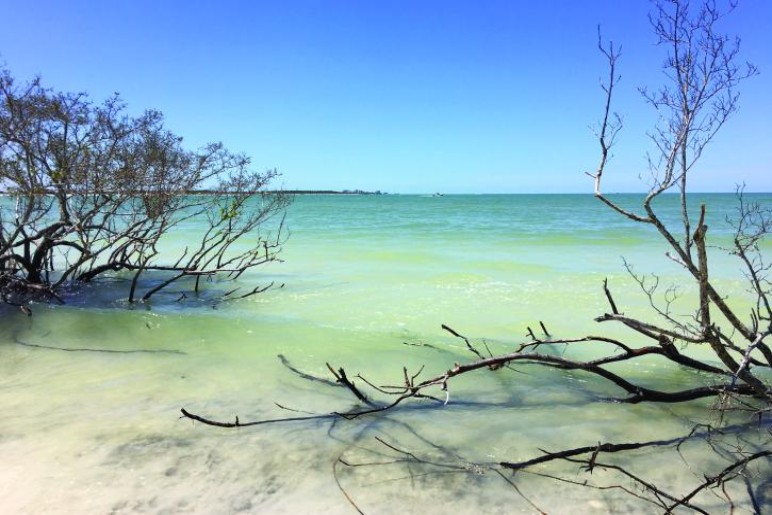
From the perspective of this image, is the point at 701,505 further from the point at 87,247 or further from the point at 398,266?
the point at 398,266

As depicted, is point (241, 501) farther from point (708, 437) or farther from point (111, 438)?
point (708, 437)

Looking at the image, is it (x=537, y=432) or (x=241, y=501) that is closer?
(x=241, y=501)

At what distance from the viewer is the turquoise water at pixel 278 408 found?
300 centimetres

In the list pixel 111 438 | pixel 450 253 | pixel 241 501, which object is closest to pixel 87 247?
pixel 111 438

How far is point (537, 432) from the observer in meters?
3.86

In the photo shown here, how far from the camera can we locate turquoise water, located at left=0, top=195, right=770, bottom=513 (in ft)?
9.86

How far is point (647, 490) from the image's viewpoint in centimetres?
301

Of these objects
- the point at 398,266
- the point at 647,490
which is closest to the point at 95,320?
the point at 647,490

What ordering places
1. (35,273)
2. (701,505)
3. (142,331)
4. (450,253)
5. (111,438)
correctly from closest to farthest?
(701,505)
(111,438)
(142,331)
(35,273)
(450,253)

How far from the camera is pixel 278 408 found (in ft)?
14.0

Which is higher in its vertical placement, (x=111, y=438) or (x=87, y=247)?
(x=87, y=247)

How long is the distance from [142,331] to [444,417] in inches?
176

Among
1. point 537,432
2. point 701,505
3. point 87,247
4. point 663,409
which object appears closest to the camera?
point 701,505

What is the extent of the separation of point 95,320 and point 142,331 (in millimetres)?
815
